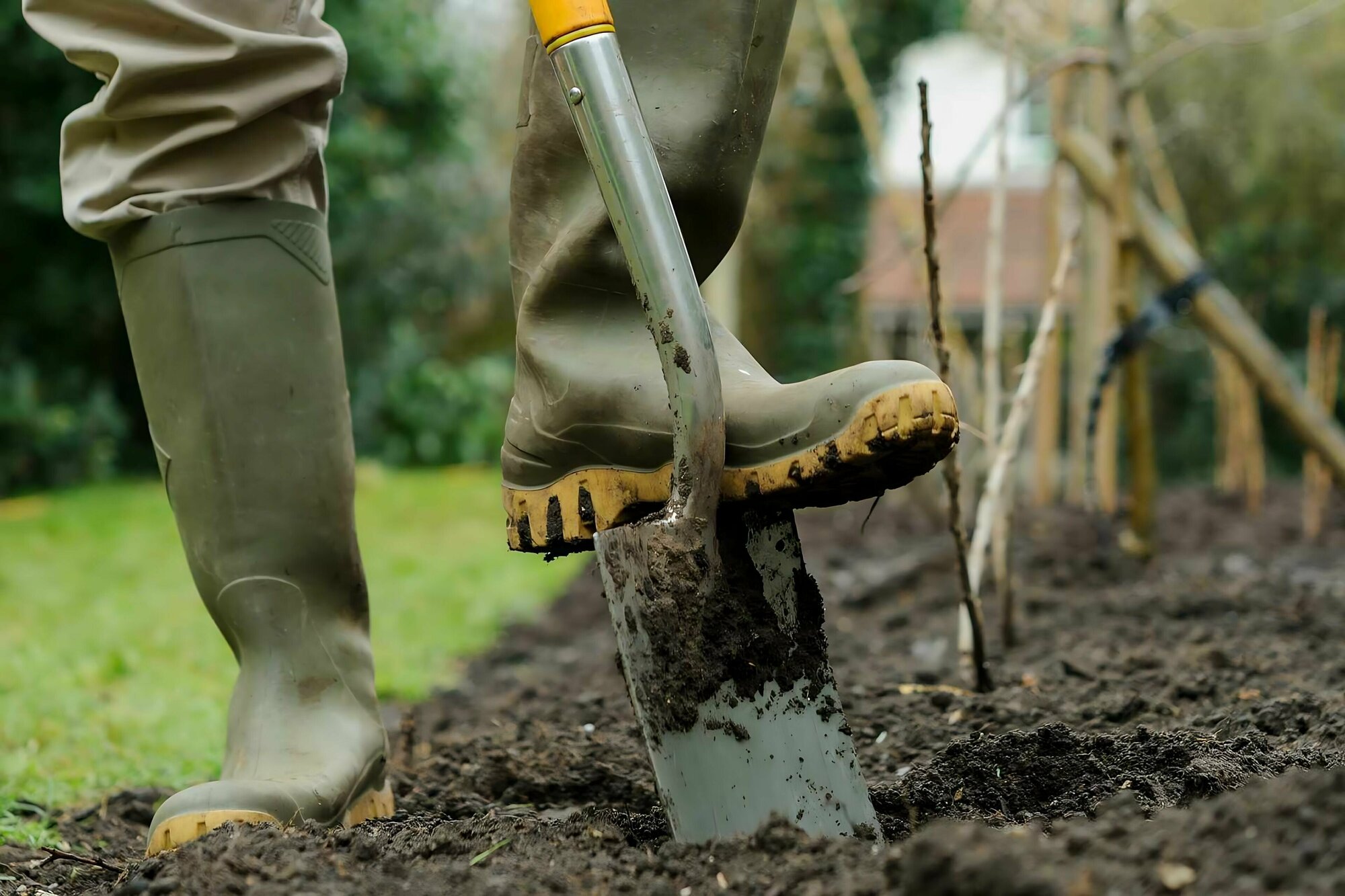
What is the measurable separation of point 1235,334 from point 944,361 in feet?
7.42

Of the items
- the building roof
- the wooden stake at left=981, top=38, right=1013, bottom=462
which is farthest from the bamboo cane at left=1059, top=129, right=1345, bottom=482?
the building roof

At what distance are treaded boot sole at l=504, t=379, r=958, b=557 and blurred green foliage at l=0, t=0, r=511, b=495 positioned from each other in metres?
5.29

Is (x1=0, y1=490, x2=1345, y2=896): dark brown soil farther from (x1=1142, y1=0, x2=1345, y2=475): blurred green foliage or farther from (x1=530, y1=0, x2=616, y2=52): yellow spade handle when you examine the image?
(x1=1142, y1=0, x2=1345, y2=475): blurred green foliage

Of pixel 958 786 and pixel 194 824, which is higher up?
pixel 194 824

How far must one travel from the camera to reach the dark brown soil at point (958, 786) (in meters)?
0.87

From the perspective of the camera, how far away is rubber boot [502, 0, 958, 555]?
121cm

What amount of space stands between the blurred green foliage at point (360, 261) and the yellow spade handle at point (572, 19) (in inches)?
213

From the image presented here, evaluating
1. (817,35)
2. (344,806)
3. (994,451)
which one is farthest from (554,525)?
(817,35)

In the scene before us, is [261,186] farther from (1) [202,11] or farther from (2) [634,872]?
(2) [634,872]

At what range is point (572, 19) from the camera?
1.14m

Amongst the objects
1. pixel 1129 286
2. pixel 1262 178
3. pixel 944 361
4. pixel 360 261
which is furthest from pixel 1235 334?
pixel 1262 178

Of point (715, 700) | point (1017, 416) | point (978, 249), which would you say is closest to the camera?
point (715, 700)

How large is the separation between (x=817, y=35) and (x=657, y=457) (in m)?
7.86

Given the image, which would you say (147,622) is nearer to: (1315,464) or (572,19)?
(572,19)
